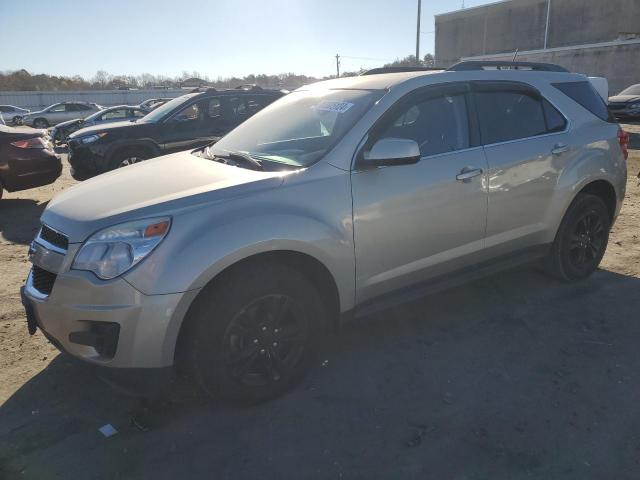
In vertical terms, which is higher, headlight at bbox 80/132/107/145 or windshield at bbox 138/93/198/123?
windshield at bbox 138/93/198/123

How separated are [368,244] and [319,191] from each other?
0.46 metres

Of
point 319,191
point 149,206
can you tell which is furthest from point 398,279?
point 149,206

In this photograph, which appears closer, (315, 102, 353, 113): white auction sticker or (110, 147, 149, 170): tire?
(315, 102, 353, 113): white auction sticker

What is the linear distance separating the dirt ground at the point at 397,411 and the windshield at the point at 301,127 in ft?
4.63

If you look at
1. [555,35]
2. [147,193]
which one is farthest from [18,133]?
[555,35]

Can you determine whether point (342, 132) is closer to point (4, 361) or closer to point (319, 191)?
point (319, 191)

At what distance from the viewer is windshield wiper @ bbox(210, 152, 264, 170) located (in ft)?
10.2

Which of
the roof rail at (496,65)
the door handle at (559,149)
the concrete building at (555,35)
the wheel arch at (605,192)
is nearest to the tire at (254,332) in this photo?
the roof rail at (496,65)

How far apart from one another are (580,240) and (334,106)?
256cm

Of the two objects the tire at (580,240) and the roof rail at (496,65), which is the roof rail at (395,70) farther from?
the tire at (580,240)

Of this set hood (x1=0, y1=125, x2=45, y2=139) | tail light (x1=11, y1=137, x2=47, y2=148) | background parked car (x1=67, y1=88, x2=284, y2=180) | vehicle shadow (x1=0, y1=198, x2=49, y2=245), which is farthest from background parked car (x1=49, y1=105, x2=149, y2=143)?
tail light (x1=11, y1=137, x2=47, y2=148)

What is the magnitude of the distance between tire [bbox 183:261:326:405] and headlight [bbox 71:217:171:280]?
1.24 ft

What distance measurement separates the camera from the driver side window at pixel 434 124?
334 cm

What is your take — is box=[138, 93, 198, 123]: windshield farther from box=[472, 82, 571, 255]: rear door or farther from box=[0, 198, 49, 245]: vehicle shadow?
box=[472, 82, 571, 255]: rear door
